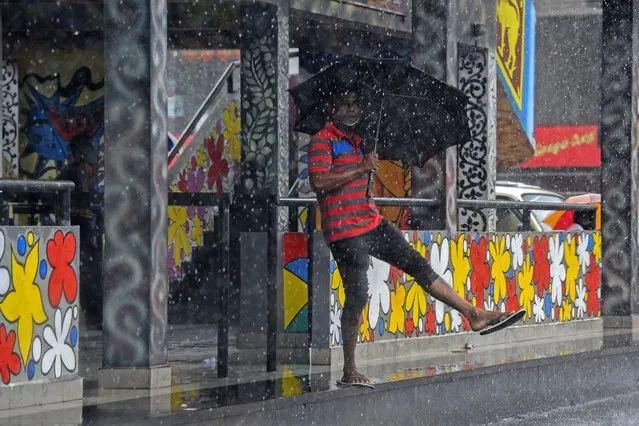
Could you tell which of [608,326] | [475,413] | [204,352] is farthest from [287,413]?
[608,326]

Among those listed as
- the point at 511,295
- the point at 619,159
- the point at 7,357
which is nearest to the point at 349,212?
the point at 7,357

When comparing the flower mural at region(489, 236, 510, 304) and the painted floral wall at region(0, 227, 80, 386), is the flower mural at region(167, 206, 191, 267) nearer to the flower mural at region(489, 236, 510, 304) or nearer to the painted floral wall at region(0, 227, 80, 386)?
the flower mural at region(489, 236, 510, 304)

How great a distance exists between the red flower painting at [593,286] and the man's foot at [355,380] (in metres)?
7.01

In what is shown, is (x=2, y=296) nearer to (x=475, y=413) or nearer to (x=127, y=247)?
(x=127, y=247)

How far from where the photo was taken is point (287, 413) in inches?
378

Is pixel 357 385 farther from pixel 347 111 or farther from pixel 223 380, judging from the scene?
pixel 347 111

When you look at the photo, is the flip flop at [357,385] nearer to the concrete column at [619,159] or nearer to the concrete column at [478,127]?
the concrete column at [619,159]

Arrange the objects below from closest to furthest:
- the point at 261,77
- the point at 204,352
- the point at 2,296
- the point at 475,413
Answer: the point at 2,296, the point at 475,413, the point at 204,352, the point at 261,77

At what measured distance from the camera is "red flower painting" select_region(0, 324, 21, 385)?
9.02m

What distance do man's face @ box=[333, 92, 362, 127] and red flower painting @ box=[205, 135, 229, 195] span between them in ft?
34.0

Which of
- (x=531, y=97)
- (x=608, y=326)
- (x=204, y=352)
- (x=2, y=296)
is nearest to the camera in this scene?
(x=2, y=296)

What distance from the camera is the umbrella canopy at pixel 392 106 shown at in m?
11.2

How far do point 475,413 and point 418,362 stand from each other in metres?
1.11

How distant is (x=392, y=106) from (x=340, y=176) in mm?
1348
